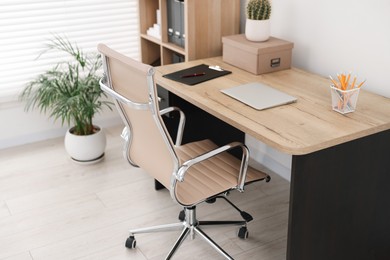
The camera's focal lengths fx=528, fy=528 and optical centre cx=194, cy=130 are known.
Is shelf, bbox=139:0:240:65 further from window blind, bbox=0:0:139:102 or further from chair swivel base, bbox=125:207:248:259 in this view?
chair swivel base, bbox=125:207:248:259

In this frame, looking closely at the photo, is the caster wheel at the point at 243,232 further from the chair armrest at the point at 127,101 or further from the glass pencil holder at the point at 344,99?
the chair armrest at the point at 127,101

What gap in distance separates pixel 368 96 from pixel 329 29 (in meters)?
0.50

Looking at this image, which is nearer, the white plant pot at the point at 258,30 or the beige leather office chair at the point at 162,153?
the beige leather office chair at the point at 162,153

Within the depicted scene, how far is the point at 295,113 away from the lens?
90.3 inches

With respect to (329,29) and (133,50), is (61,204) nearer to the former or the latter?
(133,50)

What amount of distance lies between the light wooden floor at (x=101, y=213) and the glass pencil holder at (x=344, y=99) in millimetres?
832

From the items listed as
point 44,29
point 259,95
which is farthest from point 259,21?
point 44,29

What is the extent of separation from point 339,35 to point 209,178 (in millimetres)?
1063

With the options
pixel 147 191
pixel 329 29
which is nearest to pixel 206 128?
pixel 147 191

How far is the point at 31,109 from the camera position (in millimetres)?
3889

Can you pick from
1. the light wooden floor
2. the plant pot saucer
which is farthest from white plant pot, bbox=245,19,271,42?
the plant pot saucer

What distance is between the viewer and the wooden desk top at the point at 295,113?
2.04 m

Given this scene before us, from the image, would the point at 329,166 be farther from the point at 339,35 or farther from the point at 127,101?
the point at 339,35

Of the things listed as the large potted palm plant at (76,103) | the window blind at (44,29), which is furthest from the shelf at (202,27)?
the large potted palm plant at (76,103)
